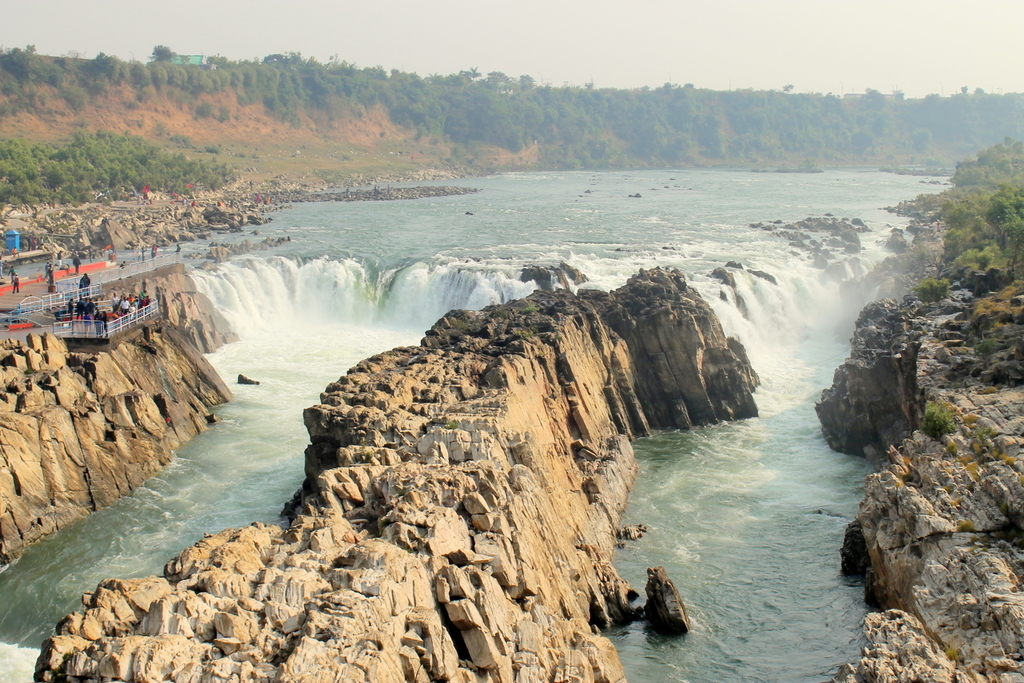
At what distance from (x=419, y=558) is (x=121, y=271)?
3810 centimetres

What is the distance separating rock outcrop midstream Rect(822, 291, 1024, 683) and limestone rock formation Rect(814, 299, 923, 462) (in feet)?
3.29

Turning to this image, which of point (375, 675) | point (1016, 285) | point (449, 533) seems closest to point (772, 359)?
point (1016, 285)

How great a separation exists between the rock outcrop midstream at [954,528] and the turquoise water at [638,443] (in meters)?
2.57

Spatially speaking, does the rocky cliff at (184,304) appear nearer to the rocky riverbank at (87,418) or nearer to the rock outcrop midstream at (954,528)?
the rocky riverbank at (87,418)

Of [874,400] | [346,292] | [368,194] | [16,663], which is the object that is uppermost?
[368,194]

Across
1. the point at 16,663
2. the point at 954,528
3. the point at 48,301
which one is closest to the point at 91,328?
the point at 48,301

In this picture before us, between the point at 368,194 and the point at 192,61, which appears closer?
the point at 368,194

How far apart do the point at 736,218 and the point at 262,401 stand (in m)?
62.9

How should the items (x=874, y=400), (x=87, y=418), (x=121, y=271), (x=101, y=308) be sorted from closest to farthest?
(x=87, y=418), (x=874, y=400), (x=101, y=308), (x=121, y=271)

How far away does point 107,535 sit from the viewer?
95.4 feet

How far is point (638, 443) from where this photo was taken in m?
39.0

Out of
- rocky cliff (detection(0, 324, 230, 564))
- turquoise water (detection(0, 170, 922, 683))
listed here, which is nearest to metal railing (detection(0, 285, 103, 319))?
rocky cliff (detection(0, 324, 230, 564))

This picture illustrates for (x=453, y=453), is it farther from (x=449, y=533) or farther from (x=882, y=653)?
(x=882, y=653)

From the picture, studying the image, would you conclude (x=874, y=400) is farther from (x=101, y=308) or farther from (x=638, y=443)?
(x=101, y=308)
